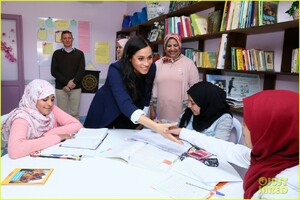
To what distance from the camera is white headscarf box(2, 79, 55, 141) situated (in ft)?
5.07

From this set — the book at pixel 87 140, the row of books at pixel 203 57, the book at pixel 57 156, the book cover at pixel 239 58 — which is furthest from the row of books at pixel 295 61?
the book at pixel 57 156

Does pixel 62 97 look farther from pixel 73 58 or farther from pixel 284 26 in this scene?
pixel 284 26

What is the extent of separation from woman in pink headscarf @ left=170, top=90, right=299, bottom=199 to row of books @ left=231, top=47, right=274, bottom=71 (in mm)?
1337

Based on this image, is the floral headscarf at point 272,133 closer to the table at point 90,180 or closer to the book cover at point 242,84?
the table at point 90,180

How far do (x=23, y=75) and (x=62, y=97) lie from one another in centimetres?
96

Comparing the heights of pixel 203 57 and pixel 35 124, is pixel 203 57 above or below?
above

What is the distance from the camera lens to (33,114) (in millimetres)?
1630

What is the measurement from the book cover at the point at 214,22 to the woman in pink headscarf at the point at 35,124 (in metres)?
1.67

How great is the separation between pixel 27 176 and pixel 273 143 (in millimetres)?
995

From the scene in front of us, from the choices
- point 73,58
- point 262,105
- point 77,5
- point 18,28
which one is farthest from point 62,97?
point 262,105

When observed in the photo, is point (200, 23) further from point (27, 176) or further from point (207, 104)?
point (27, 176)

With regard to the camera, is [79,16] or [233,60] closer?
[233,60]

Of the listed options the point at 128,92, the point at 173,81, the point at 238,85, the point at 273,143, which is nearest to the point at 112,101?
the point at 128,92

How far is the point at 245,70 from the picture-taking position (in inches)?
87.4
